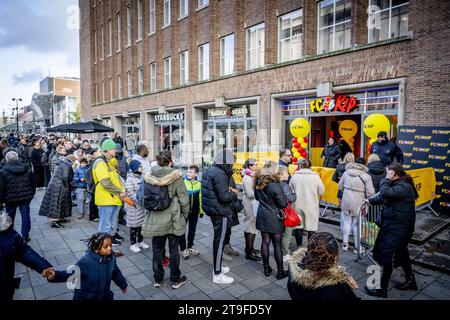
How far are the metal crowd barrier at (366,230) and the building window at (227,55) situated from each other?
12332 mm

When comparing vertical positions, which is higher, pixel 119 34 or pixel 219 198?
pixel 119 34

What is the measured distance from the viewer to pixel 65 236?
22.3 feet

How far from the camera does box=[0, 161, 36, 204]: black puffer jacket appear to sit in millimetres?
5875

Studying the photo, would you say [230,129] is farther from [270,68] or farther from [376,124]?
[376,124]

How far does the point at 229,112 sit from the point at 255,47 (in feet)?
11.9

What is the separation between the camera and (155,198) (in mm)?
4207

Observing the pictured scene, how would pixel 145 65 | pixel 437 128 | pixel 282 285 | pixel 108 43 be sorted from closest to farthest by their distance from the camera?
pixel 282 285, pixel 437 128, pixel 145 65, pixel 108 43

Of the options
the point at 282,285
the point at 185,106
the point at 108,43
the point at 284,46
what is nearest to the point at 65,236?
the point at 282,285

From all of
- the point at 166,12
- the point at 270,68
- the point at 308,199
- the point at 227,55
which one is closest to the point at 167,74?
the point at 166,12

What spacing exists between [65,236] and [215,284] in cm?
398

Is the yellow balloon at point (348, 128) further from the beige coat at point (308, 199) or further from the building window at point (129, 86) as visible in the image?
the building window at point (129, 86)

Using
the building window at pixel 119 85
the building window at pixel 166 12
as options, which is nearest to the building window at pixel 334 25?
the building window at pixel 166 12

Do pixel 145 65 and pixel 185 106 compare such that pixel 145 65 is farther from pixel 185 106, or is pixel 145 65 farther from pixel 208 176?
pixel 208 176

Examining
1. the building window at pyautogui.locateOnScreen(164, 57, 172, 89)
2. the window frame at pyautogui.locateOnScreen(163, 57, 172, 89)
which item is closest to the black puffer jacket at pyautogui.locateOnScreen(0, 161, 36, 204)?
the window frame at pyautogui.locateOnScreen(163, 57, 172, 89)
